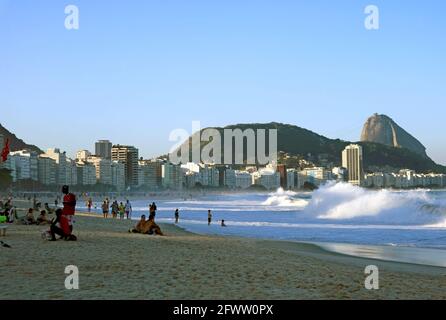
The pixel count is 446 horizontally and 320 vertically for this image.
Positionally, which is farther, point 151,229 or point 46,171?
point 46,171

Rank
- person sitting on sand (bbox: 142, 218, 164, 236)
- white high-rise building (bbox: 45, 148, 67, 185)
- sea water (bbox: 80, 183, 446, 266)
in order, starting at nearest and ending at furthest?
person sitting on sand (bbox: 142, 218, 164, 236) → sea water (bbox: 80, 183, 446, 266) → white high-rise building (bbox: 45, 148, 67, 185)

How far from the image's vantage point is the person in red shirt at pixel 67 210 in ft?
43.5

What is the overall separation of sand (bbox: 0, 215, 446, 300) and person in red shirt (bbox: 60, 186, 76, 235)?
563 millimetres

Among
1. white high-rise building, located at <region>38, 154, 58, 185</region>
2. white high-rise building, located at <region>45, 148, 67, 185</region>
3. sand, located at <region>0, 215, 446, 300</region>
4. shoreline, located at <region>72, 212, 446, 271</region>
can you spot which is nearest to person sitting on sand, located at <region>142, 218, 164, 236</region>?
sand, located at <region>0, 215, 446, 300</region>

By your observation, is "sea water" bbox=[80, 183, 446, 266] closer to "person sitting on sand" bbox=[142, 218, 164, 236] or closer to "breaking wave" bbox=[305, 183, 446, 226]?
"breaking wave" bbox=[305, 183, 446, 226]

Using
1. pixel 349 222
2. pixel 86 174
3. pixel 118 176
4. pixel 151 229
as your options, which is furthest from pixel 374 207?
pixel 118 176

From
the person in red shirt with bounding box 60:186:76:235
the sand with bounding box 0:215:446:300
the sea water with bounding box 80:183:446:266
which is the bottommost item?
the sea water with bounding box 80:183:446:266

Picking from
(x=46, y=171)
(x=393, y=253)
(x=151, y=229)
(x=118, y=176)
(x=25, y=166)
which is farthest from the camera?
(x=118, y=176)

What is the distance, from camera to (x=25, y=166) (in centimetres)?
15562

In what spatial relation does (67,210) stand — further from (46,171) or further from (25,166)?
(46,171)

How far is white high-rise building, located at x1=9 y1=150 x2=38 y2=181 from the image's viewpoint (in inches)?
6038

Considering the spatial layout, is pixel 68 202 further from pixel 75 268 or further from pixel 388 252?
pixel 388 252

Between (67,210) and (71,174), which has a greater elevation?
(71,174)

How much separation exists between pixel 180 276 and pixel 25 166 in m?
157
